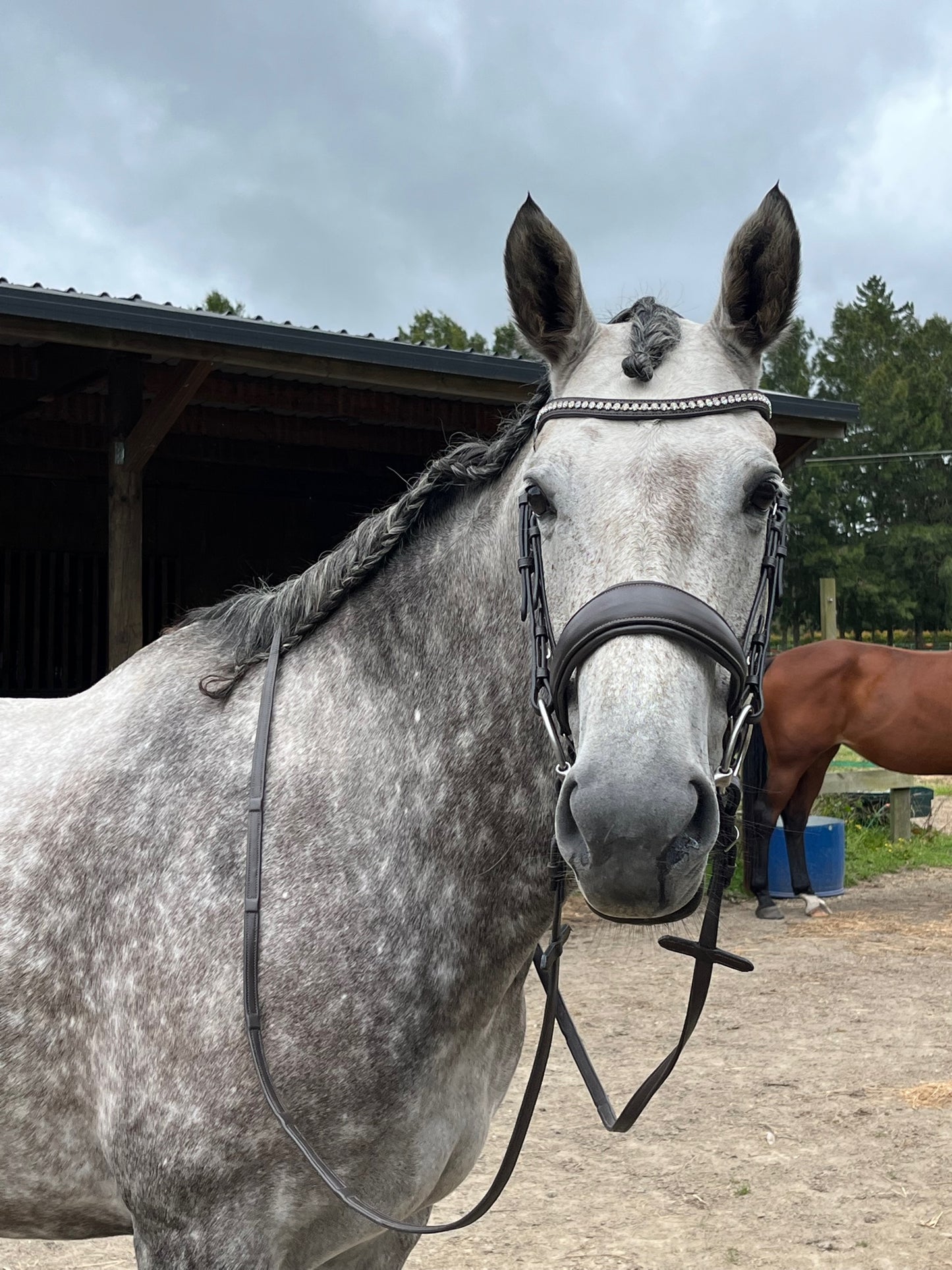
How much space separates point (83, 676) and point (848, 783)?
21.9 feet

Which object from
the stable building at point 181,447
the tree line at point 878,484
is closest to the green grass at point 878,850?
the stable building at point 181,447

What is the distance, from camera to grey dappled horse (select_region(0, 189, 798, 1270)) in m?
1.51

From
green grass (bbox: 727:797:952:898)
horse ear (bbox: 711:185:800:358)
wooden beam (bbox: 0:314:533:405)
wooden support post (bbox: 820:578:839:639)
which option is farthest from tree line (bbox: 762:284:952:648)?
horse ear (bbox: 711:185:800:358)

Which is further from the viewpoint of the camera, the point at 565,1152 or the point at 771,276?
the point at 565,1152

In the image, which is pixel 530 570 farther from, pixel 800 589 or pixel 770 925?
pixel 800 589

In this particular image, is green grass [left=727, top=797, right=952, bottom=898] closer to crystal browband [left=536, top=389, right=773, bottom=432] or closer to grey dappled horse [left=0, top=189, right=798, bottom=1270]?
grey dappled horse [left=0, top=189, right=798, bottom=1270]

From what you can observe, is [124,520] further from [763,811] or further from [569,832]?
[569,832]

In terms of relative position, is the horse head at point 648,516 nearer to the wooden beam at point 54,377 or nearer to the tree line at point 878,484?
the wooden beam at point 54,377

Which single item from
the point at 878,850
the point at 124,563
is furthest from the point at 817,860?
the point at 124,563

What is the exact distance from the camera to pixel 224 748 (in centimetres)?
175

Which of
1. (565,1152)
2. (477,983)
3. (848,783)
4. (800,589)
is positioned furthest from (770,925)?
(800,589)

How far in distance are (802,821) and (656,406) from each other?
6.83 m

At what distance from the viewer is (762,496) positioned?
1506 mm

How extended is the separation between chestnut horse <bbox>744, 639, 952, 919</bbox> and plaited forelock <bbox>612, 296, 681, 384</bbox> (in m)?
6.23
